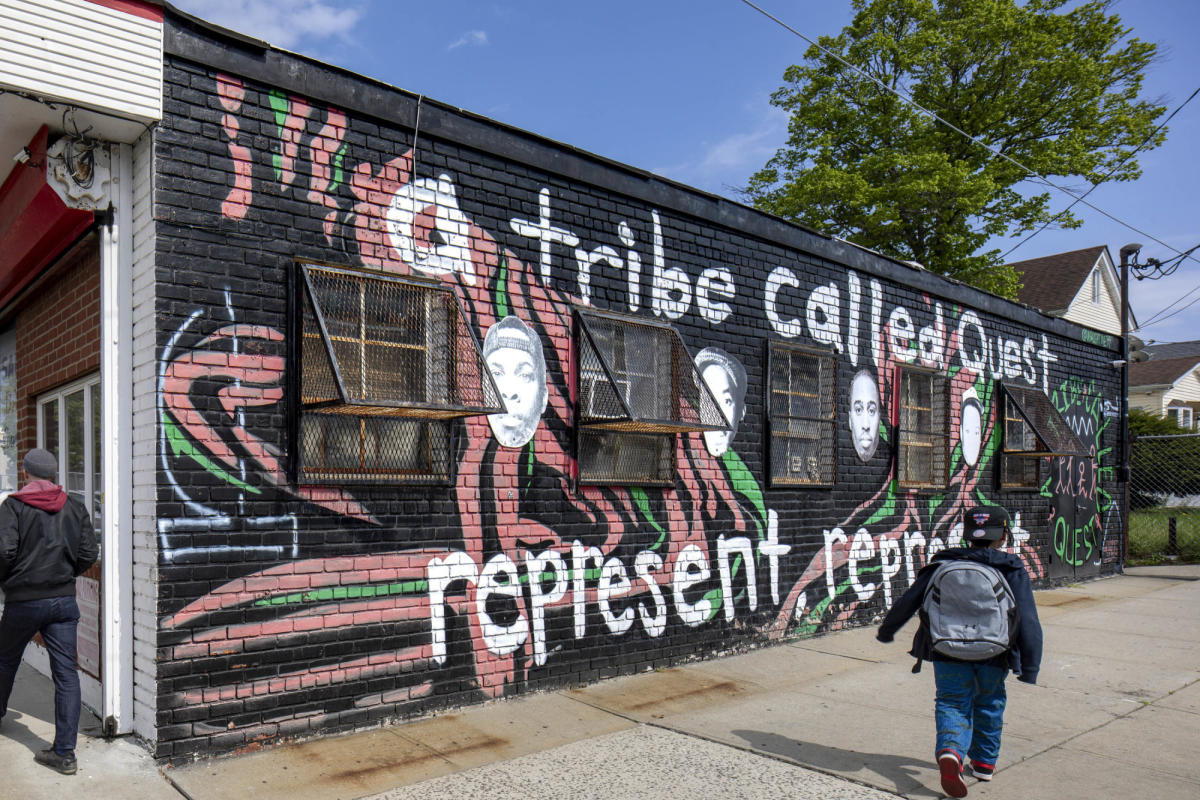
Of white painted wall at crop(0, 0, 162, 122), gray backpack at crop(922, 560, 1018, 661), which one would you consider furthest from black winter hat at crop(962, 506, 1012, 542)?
white painted wall at crop(0, 0, 162, 122)

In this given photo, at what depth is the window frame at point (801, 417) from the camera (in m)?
8.15

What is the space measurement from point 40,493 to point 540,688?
3.29 meters

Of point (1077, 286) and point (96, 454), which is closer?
point (96, 454)

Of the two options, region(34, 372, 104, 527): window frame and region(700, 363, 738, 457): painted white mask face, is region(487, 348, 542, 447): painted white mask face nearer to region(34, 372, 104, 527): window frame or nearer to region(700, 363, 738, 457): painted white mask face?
region(700, 363, 738, 457): painted white mask face

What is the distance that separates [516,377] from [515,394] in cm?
12

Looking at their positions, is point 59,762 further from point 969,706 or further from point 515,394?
point 969,706

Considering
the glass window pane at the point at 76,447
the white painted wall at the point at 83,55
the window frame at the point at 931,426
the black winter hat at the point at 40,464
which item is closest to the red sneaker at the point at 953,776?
the black winter hat at the point at 40,464

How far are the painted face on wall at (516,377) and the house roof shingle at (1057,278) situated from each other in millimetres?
28746

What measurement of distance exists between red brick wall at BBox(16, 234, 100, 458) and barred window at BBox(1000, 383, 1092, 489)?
1027 cm

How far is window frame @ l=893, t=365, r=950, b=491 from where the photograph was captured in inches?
385

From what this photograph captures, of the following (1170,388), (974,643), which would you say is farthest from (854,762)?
(1170,388)

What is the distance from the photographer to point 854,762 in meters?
4.93

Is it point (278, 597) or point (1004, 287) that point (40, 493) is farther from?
point (1004, 287)

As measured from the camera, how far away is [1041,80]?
20906mm
